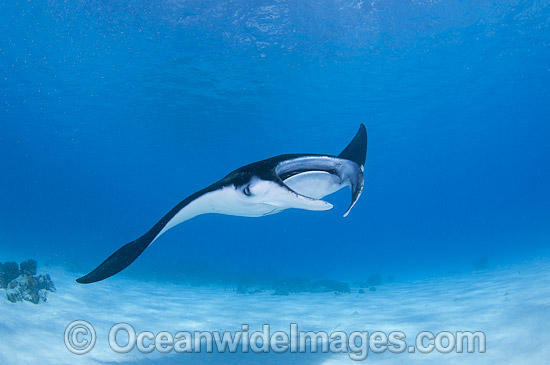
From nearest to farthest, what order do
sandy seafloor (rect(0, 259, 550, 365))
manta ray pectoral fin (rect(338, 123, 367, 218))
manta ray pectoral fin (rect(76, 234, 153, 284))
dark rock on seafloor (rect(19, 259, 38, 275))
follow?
manta ray pectoral fin (rect(76, 234, 153, 284)), manta ray pectoral fin (rect(338, 123, 367, 218)), sandy seafloor (rect(0, 259, 550, 365)), dark rock on seafloor (rect(19, 259, 38, 275))

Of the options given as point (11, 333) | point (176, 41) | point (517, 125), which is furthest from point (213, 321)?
point (517, 125)

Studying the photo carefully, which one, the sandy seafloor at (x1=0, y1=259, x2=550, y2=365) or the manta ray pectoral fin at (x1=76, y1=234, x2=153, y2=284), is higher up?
the manta ray pectoral fin at (x1=76, y1=234, x2=153, y2=284)

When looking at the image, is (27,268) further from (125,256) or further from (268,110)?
(268,110)

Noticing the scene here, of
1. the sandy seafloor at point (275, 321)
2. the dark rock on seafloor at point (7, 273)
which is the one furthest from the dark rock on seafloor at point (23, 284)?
the sandy seafloor at point (275, 321)

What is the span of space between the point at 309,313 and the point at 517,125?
3431cm

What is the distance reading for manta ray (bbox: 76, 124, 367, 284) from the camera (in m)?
2.29

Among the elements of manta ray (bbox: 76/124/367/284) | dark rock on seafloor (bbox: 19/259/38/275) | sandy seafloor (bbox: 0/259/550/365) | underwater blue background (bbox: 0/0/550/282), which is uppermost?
underwater blue background (bbox: 0/0/550/282)

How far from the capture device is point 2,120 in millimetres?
25375

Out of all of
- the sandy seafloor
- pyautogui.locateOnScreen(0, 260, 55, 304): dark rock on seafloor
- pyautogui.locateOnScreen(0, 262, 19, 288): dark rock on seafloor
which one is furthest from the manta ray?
pyautogui.locateOnScreen(0, 262, 19, 288): dark rock on seafloor

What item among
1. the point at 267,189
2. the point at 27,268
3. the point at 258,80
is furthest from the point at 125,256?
the point at 258,80

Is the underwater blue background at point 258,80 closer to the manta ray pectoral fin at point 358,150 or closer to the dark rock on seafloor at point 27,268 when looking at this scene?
the manta ray pectoral fin at point 358,150

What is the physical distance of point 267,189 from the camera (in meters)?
2.34

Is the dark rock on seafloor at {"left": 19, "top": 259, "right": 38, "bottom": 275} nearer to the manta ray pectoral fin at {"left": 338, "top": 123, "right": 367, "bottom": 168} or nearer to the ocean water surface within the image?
the ocean water surface

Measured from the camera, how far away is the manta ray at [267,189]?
2285 millimetres
